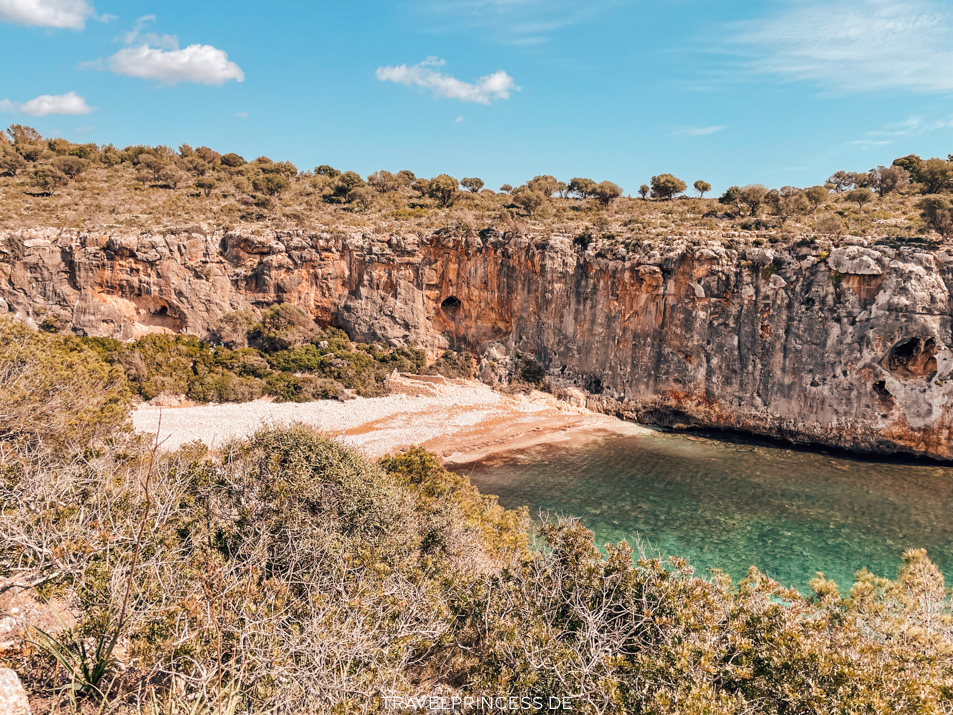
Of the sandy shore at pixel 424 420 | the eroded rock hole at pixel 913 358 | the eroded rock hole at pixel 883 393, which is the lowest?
the sandy shore at pixel 424 420

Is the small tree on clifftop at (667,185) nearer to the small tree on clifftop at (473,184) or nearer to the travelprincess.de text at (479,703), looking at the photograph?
the small tree on clifftop at (473,184)

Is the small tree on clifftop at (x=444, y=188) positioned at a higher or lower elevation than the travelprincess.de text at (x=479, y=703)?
higher

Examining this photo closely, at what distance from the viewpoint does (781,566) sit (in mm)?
13461

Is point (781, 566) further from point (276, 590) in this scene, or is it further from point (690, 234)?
point (690, 234)

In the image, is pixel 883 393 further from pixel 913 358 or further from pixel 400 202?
pixel 400 202

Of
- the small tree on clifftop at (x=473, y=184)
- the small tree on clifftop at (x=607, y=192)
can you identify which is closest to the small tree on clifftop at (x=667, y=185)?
the small tree on clifftop at (x=607, y=192)

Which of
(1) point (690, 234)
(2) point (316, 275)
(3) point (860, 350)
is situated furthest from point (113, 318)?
(3) point (860, 350)

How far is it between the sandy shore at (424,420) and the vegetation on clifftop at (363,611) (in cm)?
Result: 1201

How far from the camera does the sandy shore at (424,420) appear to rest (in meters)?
21.7

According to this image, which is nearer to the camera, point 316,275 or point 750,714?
point 750,714

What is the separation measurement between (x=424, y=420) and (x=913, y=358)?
882 inches

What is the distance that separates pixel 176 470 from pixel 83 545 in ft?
11.3

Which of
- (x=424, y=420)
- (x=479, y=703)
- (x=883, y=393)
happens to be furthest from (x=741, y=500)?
(x=479, y=703)

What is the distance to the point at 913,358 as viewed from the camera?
21219 millimetres
